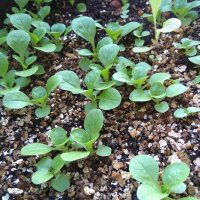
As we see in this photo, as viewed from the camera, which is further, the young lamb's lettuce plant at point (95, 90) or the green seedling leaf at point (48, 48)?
the green seedling leaf at point (48, 48)

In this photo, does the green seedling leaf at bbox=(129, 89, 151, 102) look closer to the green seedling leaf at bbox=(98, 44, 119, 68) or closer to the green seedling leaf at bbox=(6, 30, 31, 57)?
the green seedling leaf at bbox=(98, 44, 119, 68)

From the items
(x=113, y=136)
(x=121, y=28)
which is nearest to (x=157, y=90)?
(x=113, y=136)

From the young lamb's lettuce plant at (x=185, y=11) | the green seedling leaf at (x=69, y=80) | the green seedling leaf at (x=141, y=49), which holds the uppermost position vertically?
the young lamb's lettuce plant at (x=185, y=11)

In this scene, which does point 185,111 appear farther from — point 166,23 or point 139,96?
point 166,23

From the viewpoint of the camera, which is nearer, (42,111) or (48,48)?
(42,111)

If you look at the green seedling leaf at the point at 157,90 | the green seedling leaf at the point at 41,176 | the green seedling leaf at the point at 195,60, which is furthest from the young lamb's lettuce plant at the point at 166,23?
the green seedling leaf at the point at 41,176

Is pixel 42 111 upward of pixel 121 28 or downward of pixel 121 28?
downward

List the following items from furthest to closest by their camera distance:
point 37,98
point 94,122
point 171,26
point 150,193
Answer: point 171,26 → point 37,98 → point 94,122 → point 150,193

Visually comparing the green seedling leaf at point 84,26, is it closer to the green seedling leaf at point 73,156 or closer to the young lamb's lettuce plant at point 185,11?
the young lamb's lettuce plant at point 185,11
